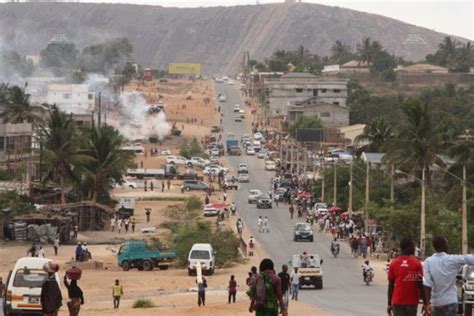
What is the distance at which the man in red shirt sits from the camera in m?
15.7

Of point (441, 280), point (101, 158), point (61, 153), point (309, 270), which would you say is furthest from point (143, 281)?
point (441, 280)

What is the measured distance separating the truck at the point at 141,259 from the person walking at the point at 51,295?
3324 centimetres

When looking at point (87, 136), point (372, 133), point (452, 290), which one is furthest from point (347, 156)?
point (452, 290)

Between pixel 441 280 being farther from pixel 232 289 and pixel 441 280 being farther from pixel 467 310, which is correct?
pixel 232 289

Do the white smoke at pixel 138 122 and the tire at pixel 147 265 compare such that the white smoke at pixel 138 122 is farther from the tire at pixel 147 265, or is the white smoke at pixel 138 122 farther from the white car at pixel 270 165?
the tire at pixel 147 265

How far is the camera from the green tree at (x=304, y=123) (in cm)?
13762

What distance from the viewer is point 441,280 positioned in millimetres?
14930

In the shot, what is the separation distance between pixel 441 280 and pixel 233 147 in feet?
384

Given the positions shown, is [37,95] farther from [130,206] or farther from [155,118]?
[130,206]

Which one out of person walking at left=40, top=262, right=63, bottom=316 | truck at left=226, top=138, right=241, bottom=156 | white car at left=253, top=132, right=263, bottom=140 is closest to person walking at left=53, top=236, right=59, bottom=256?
person walking at left=40, top=262, right=63, bottom=316

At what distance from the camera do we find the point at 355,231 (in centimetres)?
6631

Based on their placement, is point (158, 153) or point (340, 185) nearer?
point (340, 185)

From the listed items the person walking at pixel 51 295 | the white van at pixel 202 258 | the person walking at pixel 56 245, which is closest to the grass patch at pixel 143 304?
the white van at pixel 202 258

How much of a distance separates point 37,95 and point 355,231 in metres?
110
